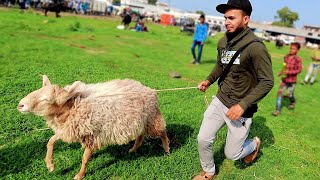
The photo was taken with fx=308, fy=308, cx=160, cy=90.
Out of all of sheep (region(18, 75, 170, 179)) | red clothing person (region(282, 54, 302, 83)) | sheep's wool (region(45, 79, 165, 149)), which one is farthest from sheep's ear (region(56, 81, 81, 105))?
red clothing person (region(282, 54, 302, 83))

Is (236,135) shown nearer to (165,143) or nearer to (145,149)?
(165,143)

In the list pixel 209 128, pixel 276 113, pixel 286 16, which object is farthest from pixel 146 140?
pixel 286 16

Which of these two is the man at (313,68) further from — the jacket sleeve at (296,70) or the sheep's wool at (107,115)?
the sheep's wool at (107,115)

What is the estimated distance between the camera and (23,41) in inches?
499

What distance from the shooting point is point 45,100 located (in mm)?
3854

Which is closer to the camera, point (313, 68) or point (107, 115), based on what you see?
point (107, 115)

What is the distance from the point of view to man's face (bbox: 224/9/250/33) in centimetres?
389

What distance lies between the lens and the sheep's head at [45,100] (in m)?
3.77

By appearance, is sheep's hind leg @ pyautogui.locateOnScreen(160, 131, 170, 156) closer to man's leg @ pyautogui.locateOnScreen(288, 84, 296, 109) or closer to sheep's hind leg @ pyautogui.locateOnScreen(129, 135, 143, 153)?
sheep's hind leg @ pyautogui.locateOnScreen(129, 135, 143, 153)

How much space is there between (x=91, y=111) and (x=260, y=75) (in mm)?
2281

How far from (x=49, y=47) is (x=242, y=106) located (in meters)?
10.3

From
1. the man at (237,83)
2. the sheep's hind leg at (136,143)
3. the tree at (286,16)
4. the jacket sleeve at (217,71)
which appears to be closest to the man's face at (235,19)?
the man at (237,83)

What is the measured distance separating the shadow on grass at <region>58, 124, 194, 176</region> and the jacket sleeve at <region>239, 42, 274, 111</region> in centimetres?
202

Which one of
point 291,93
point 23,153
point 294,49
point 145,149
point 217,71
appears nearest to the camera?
point 23,153
